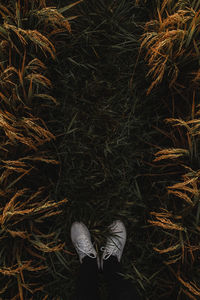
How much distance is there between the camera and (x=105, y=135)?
1.44m

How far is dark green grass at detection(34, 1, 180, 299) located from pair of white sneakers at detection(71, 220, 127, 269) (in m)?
0.04

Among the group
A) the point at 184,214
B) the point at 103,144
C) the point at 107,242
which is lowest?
the point at 107,242

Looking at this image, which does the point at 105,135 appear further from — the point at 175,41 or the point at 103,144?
the point at 175,41

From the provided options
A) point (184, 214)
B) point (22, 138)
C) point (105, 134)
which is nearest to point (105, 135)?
point (105, 134)

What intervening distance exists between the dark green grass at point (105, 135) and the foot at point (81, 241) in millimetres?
45

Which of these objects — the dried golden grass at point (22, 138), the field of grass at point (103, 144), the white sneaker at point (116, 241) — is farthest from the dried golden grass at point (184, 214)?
the dried golden grass at point (22, 138)

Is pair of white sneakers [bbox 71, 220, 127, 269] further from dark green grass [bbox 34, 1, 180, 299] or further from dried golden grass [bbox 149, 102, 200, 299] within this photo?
dried golden grass [bbox 149, 102, 200, 299]

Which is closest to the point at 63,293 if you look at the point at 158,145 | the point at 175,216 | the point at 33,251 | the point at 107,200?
the point at 33,251

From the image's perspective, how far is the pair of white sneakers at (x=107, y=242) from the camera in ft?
4.46

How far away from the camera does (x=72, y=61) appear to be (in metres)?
1.41

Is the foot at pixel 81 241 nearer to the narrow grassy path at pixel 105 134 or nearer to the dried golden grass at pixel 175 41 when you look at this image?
the narrow grassy path at pixel 105 134

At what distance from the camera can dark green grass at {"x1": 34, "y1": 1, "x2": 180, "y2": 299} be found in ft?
4.59

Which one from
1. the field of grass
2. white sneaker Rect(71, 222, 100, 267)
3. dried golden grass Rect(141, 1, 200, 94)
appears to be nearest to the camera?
dried golden grass Rect(141, 1, 200, 94)

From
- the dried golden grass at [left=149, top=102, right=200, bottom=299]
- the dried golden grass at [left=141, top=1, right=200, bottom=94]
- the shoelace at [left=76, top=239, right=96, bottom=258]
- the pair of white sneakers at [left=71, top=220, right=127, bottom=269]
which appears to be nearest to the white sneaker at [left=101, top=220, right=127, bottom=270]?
the pair of white sneakers at [left=71, top=220, right=127, bottom=269]
